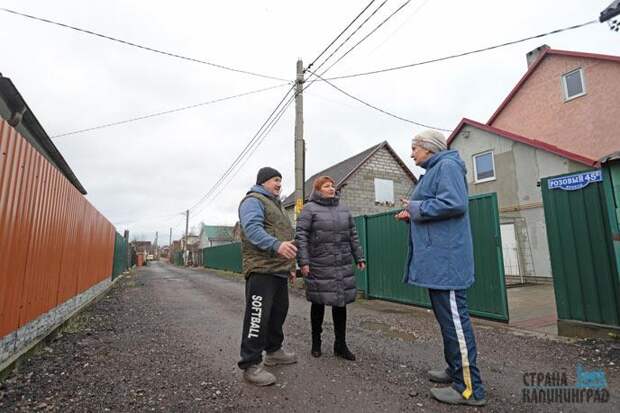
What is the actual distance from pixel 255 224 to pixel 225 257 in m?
20.8

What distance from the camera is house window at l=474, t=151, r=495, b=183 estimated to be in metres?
13.1

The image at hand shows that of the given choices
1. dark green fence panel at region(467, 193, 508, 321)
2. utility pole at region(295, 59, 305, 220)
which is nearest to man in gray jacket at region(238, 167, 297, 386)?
dark green fence panel at region(467, 193, 508, 321)

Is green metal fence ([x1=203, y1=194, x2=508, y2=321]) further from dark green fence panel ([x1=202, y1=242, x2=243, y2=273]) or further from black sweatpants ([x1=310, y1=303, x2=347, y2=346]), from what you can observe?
dark green fence panel ([x1=202, y1=242, x2=243, y2=273])

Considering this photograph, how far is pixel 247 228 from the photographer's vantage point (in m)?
2.69

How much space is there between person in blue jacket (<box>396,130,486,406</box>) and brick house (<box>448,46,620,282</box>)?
10.2 m

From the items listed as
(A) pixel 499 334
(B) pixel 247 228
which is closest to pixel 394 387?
(B) pixel 247 228

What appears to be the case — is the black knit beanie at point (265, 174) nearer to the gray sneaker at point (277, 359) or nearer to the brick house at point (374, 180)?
the gray sneaker at point (277, 359)

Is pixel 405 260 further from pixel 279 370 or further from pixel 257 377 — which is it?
pixel 257 377

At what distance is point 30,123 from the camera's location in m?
6.98

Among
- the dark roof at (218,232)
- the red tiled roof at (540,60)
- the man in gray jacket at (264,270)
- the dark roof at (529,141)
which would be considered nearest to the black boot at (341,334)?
the man in gray jacket at (264,270)

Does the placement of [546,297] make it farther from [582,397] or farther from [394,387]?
[394,387]

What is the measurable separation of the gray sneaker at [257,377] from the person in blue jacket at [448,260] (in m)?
1.17

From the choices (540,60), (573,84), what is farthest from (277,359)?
(540,60)

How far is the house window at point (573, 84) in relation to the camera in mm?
13305
